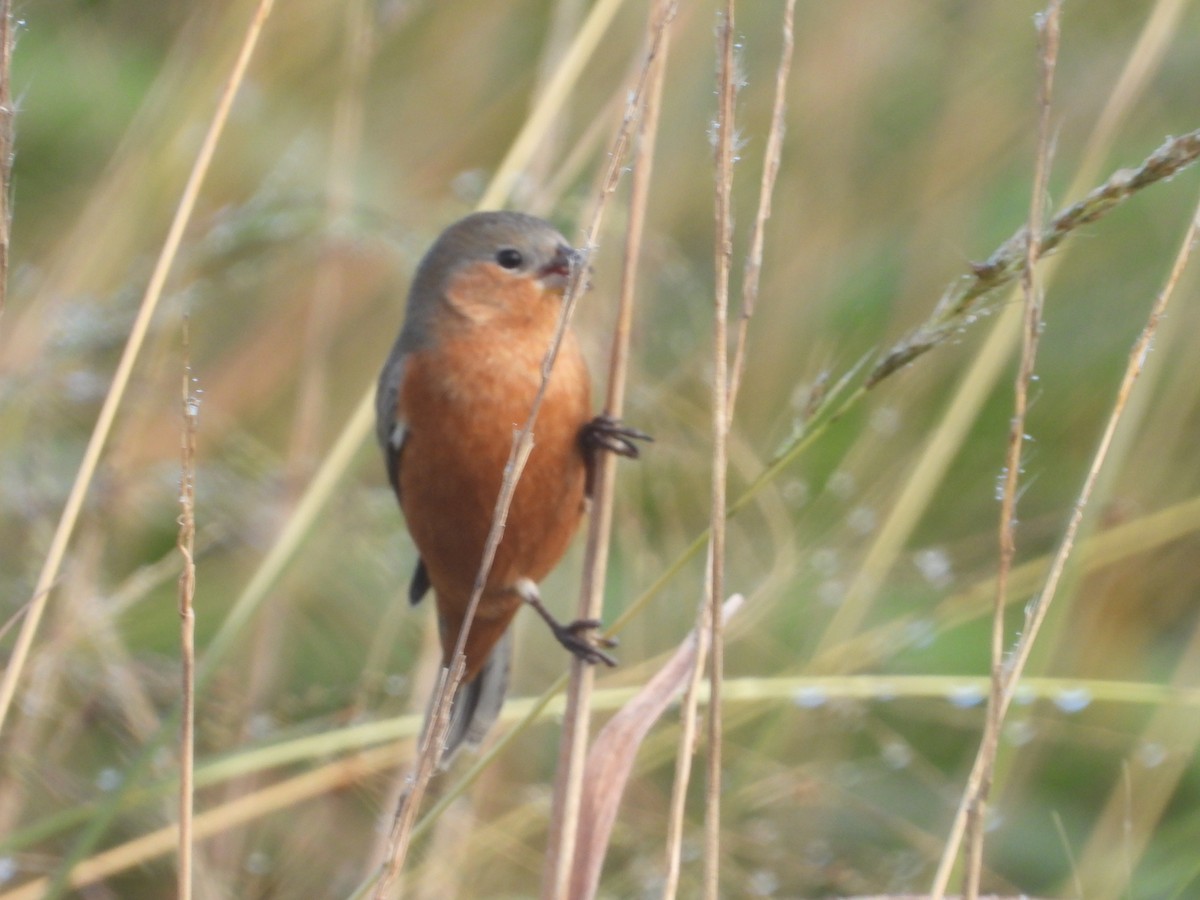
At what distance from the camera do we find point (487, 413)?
2.80 m

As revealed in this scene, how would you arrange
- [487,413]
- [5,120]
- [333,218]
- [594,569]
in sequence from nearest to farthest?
[5,120]
[594,569]
[487,413]
[333,218]

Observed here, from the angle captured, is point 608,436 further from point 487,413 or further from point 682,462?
point 682,462

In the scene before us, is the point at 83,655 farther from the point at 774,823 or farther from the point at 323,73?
the point at 323,73

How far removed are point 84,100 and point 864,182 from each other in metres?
2.31

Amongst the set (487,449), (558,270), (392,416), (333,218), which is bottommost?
(487,449)

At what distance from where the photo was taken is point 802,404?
1.81 metres

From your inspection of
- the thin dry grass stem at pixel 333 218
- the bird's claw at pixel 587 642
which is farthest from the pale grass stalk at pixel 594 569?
the thin dry grass stem at pixel 333 218

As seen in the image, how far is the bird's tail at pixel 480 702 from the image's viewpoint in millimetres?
3379

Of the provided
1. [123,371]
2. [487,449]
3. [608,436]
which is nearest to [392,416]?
[487,449]

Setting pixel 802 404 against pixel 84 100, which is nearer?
pixel 802 404

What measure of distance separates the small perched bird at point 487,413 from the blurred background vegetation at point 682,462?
0.58 feet

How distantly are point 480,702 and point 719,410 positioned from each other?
183 centimetres

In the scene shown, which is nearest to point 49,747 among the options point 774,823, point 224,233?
point 224,233

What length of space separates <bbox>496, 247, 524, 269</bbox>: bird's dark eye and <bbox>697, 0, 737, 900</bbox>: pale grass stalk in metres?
1.24
